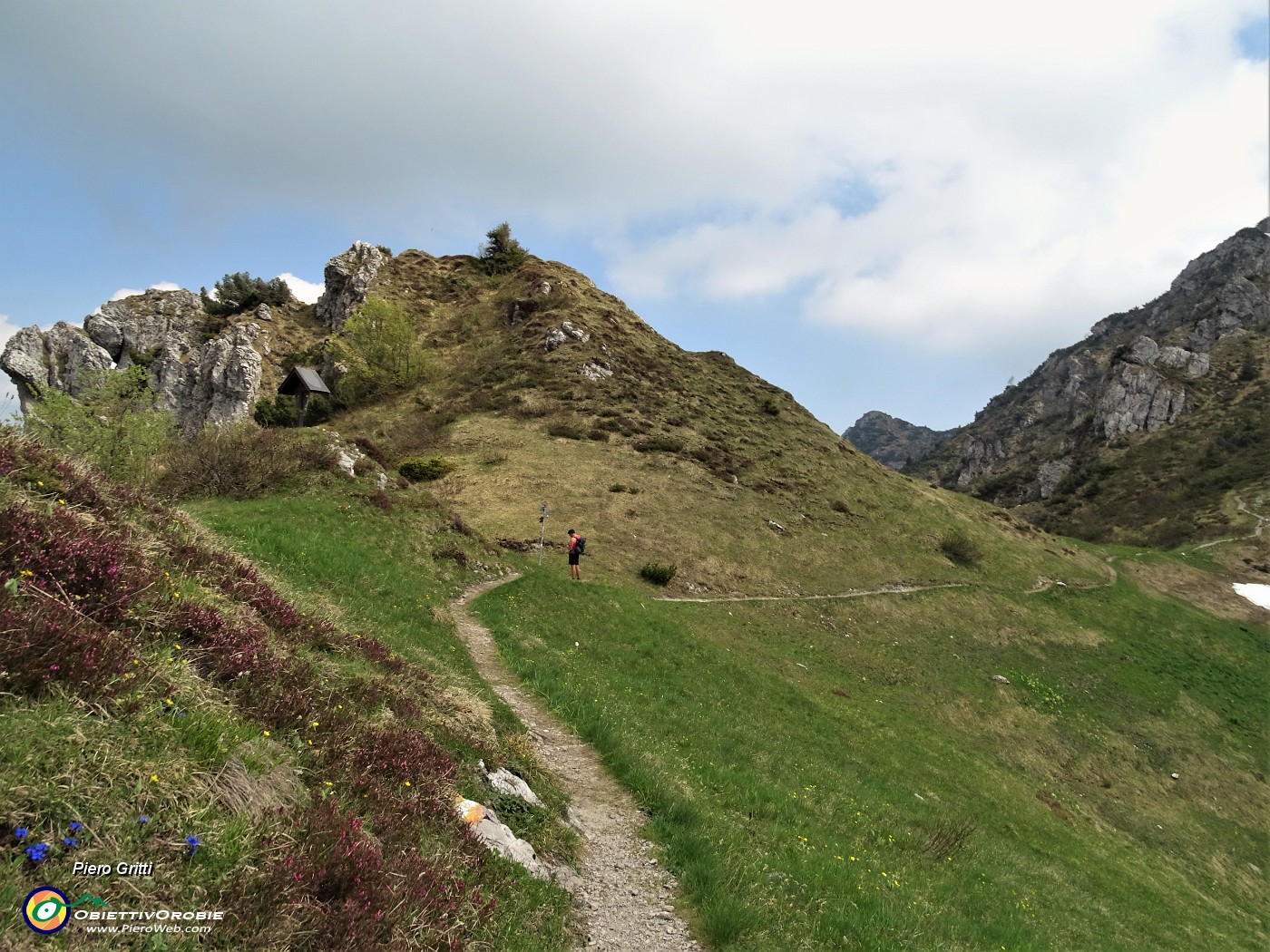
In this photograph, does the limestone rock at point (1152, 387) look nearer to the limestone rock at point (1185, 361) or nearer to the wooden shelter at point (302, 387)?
the limestone rock at point (1185, 361)

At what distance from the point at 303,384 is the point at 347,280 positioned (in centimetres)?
3961

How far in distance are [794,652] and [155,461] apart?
33.3m

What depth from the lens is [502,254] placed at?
113m

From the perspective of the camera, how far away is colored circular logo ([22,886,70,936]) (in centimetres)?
324

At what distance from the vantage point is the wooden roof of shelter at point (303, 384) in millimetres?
67188

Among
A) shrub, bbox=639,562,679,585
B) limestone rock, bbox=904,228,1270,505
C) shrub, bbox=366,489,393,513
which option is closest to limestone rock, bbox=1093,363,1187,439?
limestone rock, bbox=904,228,1270,505

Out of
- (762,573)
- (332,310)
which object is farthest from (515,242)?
(762,573)

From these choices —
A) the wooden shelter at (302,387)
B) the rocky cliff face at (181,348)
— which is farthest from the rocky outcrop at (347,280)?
the wooden shelter at (302,387)

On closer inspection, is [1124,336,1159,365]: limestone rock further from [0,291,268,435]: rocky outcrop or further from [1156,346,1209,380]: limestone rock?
[0,291,268,435]: rocky outcrop

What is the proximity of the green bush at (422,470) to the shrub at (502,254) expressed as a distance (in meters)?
70.8

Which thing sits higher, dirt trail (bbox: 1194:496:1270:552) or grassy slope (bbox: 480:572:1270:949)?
dirt trail (bbox: 1194:496:1270:552)

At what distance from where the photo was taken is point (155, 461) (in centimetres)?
2672

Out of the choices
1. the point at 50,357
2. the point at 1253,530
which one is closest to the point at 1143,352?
the point at 1253,530

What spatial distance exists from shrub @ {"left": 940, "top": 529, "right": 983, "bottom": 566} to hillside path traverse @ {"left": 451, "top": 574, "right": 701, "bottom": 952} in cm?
5008
